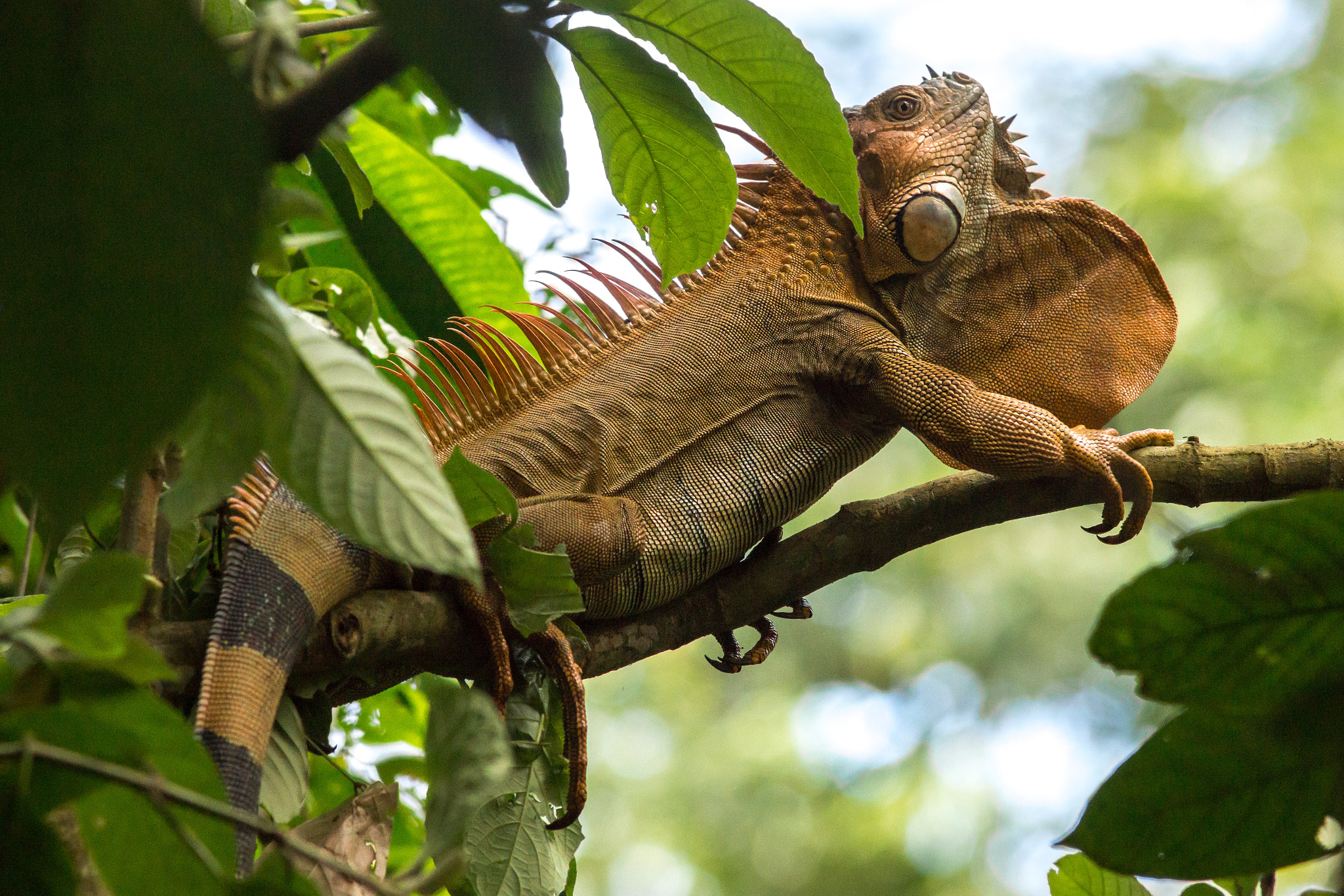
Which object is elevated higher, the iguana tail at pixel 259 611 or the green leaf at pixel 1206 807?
the green leaf at pixel 1206 807

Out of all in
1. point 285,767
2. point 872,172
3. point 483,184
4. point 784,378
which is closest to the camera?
point 285,767

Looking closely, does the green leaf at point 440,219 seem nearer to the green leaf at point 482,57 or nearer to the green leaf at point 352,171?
the green leaf at point 352,171

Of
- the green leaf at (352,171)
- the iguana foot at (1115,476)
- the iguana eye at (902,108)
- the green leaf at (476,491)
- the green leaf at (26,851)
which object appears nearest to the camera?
the green leaf at (26,851)

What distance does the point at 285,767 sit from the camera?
1.53m

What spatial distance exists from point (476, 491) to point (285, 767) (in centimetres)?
60

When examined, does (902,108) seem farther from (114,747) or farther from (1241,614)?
(114,747)

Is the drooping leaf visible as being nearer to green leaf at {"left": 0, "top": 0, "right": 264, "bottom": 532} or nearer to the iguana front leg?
the iguana front leg

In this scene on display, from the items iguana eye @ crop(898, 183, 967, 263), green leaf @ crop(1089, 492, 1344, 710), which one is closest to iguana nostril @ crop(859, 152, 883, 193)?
iguana eye @ crop(898, 183, 967, 263)

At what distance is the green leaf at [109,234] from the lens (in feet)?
1.47

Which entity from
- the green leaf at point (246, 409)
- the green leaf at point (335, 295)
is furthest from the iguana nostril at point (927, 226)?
the green leaf at point (246, 409)

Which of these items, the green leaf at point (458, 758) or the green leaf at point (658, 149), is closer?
the green leaf at point (458, 758)

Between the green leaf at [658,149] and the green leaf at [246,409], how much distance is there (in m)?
0.40

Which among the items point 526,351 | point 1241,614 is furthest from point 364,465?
point 526,351

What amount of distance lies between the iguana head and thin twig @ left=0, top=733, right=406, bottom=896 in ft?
5.88
